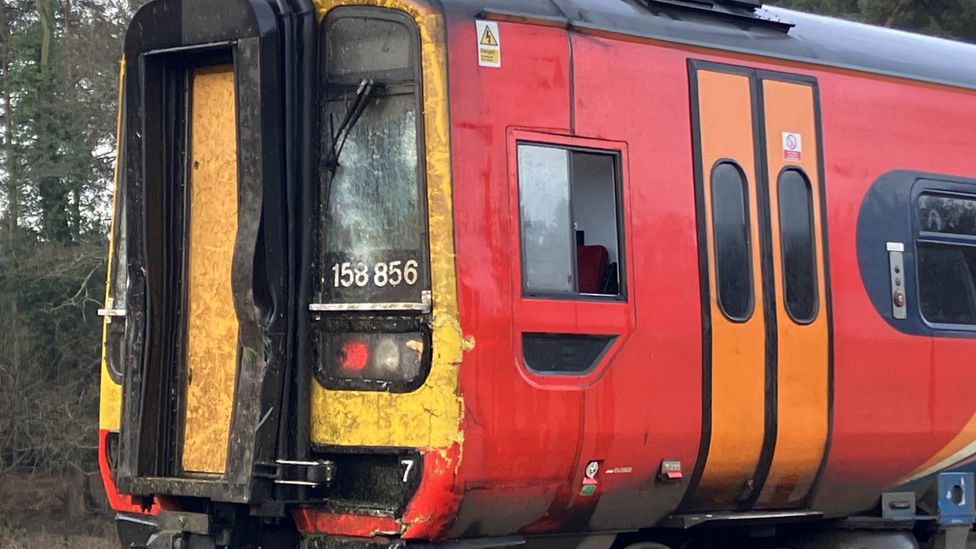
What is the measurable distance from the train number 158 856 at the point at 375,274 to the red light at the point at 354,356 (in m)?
0.26

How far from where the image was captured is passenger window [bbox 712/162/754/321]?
7.13 m

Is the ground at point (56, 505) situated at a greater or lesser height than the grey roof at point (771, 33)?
lesser

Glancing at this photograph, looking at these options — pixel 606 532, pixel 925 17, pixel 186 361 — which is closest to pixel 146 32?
pixel 186 361

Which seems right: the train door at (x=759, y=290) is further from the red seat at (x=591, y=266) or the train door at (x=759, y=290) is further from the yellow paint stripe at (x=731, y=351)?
the red seat at (x=591, y=266)

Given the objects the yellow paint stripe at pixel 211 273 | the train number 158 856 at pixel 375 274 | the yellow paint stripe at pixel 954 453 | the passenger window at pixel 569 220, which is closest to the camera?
the train number 158 856 at pixel 375 274

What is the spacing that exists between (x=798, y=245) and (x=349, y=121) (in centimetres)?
237

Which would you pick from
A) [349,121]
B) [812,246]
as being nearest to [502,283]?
[349,121]

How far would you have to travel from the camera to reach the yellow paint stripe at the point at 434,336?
6137 millimetres

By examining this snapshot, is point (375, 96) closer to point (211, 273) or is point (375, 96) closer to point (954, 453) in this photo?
point (211, 273)

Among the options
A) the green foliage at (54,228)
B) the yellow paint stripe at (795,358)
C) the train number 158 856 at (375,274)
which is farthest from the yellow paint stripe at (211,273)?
the green foliage at (54,228)

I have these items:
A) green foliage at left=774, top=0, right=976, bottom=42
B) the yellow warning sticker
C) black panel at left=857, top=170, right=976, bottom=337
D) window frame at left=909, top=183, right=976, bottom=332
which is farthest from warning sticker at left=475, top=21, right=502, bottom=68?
green foliage at left=774, top=0, right=976, bottom=42

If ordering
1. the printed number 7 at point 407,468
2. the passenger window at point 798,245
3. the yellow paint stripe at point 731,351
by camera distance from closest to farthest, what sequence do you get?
the printed number 7 at point 407,468 < the yellow paint stripe at point 731,351 < the passenger window at point 798,245

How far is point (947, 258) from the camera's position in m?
8.25

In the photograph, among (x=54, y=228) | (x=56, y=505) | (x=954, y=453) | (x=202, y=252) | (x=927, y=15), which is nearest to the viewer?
(x=202, y=252)
